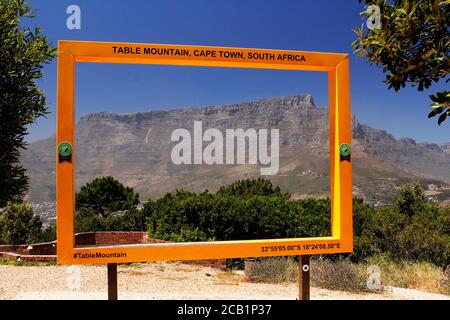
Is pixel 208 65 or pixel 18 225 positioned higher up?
pixel 208 65

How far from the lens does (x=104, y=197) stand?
3666cm

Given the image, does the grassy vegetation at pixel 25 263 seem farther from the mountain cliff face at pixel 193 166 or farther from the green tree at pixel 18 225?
the mountain cliff face at pixel 193 166

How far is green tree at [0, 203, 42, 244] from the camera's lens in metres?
29.2

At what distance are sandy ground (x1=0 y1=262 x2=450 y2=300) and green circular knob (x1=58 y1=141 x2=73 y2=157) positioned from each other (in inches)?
149

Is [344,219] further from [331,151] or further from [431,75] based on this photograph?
[431,75]

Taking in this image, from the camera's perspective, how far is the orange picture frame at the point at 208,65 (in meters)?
6.12

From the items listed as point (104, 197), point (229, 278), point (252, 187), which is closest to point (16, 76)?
point (229, 278)

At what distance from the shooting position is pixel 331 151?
727cm

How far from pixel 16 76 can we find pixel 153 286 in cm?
581

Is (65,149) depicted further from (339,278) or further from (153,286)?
(339,278)

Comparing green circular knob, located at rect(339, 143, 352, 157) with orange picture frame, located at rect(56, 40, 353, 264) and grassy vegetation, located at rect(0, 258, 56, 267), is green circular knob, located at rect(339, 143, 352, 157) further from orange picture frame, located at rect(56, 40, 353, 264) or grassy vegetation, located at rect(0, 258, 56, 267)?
grassy vegetation, located at rect(0, 258, 56, 267)

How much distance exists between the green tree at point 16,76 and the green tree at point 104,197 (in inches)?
1122
